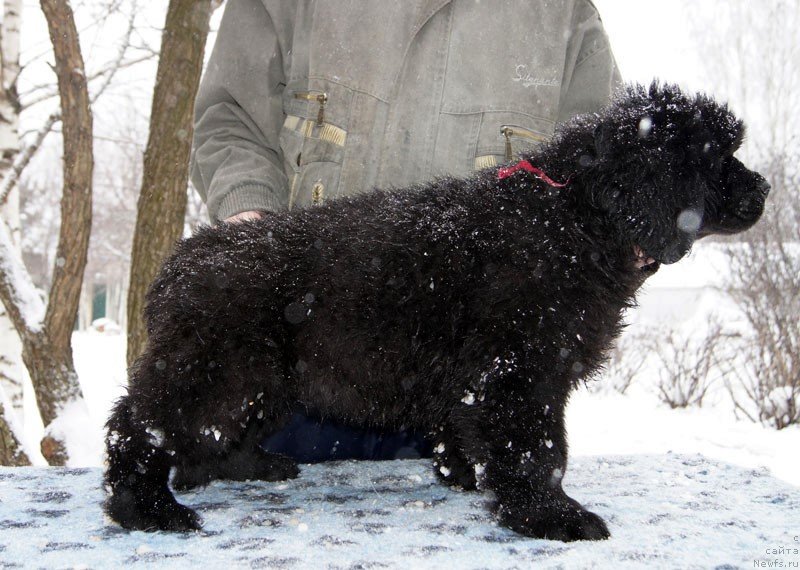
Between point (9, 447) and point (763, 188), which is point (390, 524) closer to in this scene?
point (763, 188)

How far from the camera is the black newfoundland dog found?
2.11 meters

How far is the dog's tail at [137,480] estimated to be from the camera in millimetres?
2080

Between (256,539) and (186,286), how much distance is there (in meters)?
0.84

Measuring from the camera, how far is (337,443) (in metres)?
3.34

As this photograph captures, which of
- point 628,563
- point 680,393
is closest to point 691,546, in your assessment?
point 628,563

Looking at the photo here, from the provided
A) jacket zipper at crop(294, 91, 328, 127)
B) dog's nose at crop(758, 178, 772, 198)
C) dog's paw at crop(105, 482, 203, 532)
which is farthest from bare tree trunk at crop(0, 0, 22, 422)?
dog's nose at crop(758, 178, 772, 198)

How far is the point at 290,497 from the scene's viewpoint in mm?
2482

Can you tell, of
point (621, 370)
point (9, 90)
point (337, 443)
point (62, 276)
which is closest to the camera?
point (337, 443)

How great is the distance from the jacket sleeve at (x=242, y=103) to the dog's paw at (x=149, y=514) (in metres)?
1.35

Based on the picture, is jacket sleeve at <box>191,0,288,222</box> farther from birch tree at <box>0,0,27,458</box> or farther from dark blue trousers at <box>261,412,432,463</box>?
birch tree at <box>0,0,27,458</box>

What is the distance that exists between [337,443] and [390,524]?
1252 millimetres

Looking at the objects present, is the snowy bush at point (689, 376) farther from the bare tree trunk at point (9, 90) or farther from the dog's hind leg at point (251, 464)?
the bare tree trunk at point (9, 90)

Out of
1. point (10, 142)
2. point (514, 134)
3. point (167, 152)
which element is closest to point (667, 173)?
point (514, 134)

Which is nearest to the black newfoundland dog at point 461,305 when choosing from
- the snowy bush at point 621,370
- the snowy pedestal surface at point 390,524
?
the snowy pedestal surface at point 390,524
